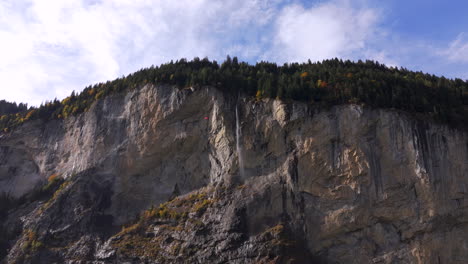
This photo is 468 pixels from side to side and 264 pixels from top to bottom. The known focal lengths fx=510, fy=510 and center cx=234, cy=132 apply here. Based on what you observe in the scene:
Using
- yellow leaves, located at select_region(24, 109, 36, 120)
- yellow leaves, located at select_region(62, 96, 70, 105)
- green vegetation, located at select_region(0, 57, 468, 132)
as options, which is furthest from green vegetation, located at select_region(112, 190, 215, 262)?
yellow leaves, located at select_region(24, 109, 36, 120)

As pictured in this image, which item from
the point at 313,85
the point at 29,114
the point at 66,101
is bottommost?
the point at 313,85

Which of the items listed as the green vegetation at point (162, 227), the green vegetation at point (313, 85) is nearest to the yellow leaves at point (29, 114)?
the green vegetation at point (313, 85)

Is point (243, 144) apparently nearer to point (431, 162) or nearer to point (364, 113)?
point (364, 113)

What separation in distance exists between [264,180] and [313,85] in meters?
9.28

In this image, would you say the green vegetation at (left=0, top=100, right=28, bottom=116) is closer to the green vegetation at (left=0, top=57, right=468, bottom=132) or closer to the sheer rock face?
the green vegetation at (left=0, top=57, right=468, bottom=132)

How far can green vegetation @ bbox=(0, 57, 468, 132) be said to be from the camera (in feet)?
132

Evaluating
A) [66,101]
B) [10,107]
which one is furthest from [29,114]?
[10,107]

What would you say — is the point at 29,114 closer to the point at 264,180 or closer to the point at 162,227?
the point at 162,227

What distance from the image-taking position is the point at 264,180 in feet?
131

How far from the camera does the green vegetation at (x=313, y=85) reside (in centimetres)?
4025

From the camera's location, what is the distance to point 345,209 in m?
36.9

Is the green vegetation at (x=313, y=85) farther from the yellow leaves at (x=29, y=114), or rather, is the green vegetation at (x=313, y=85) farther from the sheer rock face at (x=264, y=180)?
the sheer rock face at (x=264, y=180)

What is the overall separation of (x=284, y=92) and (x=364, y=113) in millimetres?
6914

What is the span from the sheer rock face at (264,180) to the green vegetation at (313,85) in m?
1.09
